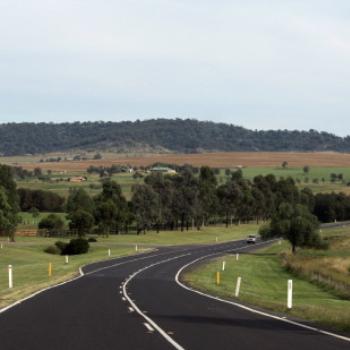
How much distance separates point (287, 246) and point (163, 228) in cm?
4262

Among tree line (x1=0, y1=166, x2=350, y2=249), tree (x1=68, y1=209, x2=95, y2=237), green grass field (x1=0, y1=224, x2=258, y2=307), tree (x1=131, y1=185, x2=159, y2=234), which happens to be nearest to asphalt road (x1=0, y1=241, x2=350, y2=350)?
green grass field (x1=0, y1=224, x2=258, y2=307)

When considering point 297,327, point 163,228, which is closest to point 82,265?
point 297,327

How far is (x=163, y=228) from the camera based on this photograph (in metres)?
146

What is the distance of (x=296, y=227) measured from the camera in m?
92.6

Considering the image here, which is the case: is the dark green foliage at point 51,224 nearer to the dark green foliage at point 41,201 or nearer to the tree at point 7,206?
the tree at point 7,206

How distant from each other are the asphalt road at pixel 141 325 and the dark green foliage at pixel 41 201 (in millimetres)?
131502

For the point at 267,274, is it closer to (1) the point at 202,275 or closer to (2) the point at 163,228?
(1) the point at 202,275

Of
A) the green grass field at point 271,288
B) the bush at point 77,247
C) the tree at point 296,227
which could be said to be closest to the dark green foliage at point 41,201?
the tree at point 296,227

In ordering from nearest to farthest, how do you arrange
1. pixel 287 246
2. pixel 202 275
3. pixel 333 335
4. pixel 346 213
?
1. pixel 333 335
2. pixel 202 275
3. pixel 287 246
4. pixel 346 213

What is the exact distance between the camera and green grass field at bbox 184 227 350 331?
2358 cm

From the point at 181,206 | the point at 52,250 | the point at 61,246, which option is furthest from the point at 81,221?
the point at 181,206

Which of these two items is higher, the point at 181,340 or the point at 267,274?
the point at 181,340

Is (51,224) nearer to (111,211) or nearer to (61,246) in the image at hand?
(111,211)

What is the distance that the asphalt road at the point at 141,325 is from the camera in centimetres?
1536
